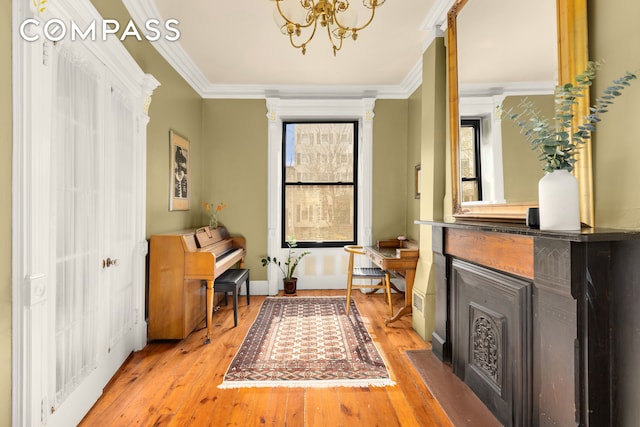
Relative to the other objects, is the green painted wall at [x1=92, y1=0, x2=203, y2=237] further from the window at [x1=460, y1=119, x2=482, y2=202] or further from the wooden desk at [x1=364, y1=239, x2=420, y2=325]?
the window at [x1=460, y1=119, x2=482, y2=202]

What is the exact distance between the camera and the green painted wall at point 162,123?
2971mm

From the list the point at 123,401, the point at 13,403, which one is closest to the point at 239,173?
the point at 123,401

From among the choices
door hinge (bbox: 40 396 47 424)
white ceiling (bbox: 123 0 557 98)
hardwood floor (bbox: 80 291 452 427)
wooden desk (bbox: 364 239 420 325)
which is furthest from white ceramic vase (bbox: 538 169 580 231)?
door hinge (bbox: 40 396 47 424)

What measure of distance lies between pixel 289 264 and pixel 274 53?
2.83m

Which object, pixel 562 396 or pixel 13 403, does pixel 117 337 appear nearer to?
pixel 13 403

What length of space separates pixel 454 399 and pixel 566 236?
4.57ft

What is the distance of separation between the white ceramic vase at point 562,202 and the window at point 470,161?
921 millimetres

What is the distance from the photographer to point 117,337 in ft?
8.45

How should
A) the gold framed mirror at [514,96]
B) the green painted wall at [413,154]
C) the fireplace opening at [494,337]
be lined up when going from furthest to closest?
the green painted wall at [413,154] < the fireplace opening at [494,337] < the gold framed mirror at [514,96]

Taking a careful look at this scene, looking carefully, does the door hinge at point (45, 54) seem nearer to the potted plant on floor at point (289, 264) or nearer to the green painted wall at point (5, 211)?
the green painted wall at point (5, 211)

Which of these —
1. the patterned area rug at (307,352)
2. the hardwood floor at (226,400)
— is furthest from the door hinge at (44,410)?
the patterned area rug at (307,352)

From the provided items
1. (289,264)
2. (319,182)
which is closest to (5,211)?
(289,264)

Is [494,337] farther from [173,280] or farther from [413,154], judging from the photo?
[413,154]

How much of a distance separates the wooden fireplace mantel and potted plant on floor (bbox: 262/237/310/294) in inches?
123
